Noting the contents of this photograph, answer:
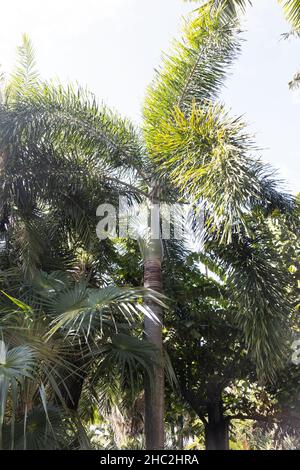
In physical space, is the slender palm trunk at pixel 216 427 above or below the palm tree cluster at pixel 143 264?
below

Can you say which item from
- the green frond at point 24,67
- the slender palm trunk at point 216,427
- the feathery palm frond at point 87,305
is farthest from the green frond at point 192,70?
the slender palm trunk at point 216,427

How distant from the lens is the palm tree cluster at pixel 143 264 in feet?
18.9

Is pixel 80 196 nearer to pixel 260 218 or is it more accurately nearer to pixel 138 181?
pixel 138 181

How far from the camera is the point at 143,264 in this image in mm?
8547

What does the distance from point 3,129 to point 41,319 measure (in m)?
3.07

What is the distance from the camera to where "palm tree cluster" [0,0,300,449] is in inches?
227

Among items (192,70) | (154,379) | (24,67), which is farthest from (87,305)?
(24,67)

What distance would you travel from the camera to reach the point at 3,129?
24.6ft

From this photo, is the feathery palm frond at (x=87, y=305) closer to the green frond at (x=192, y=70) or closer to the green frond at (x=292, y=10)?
the green frond at (x=192, y=70)

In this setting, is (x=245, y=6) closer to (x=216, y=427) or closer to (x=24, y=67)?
(x=24, y=67)

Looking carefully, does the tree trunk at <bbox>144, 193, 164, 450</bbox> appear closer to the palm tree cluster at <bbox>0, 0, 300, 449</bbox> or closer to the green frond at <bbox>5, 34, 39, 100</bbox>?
the palm tree cluster at <bbox>0, 0, 300, 449</bbox>

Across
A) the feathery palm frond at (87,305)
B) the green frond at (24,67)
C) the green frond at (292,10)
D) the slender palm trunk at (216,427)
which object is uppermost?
the green frond at (24,67)
